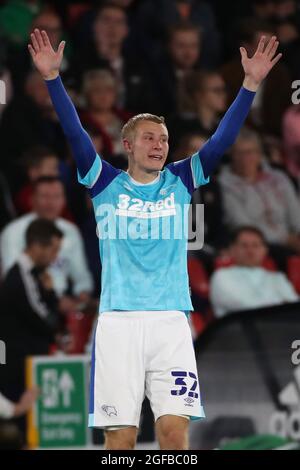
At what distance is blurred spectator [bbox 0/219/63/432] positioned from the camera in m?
10.3

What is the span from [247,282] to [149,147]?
14.4 ft

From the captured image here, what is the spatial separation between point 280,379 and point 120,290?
297 cm

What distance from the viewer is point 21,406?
994 cm

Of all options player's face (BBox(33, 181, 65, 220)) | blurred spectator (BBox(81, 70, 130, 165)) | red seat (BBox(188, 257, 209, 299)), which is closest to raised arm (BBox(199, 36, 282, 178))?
red seat (BBox(188, 257, 209, 299))

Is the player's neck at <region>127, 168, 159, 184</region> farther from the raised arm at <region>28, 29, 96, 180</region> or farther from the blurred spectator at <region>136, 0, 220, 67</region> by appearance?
the blurred spectator at <region>136, 0, 220, 67</region>

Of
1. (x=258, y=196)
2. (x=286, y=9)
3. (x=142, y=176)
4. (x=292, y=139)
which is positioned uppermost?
(x=286, y=9)

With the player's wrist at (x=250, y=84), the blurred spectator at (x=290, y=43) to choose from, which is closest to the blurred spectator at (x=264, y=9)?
the blurred spectator at (x=290, y=43)

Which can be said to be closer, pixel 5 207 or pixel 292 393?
pixel 292 393

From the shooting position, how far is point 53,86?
6.65 metres

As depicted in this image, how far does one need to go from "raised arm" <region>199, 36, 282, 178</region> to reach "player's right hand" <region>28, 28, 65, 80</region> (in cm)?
85

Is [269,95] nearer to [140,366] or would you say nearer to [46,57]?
[46,57]

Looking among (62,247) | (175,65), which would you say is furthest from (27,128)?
(175,65)

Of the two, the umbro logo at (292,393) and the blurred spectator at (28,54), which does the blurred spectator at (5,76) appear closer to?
the blurred spectator at (28,54)

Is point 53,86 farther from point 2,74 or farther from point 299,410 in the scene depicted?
point 2,74
